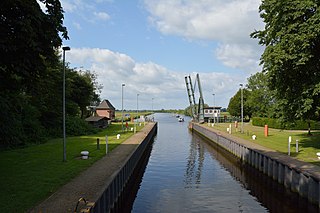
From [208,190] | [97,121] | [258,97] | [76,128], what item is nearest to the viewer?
[208,190]

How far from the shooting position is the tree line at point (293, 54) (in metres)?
24.2

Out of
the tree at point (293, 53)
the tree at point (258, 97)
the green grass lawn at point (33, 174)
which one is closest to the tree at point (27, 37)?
the green grass lawn at point (33, 174)

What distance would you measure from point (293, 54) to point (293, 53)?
0.65 ft

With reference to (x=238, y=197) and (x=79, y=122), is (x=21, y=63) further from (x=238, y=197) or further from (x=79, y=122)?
(x=79, y=122)

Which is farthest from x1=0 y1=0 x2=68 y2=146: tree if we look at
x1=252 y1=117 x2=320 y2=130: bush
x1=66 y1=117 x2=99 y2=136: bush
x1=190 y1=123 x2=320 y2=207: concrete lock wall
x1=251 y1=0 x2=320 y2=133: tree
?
x1=252 y1=117 x2=320 y2=130: bush

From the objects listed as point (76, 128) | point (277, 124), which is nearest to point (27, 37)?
point (76, 128)

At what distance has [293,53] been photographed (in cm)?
2484

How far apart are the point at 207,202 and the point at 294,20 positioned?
16.6m

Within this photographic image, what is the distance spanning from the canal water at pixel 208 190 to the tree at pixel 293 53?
7.35 m

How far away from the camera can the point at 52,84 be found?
48.2 meters

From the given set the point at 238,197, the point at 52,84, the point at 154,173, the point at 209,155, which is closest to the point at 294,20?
the point at 238,197

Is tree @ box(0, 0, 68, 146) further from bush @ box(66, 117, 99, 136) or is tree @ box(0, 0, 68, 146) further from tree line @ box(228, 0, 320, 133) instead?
bush @ box(66, 117, 99, 136)

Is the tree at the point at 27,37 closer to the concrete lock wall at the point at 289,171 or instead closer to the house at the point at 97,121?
the concrete lock wall at the point at 289,171

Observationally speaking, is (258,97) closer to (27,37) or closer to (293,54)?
(293,54)
